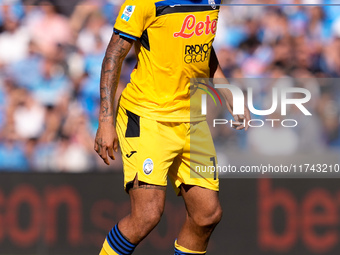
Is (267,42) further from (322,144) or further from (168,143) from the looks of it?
(168,143)

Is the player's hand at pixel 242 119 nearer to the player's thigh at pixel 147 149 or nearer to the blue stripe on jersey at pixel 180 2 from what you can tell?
the player's thigh at pixel 147 149

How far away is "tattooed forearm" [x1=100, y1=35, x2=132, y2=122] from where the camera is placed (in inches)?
135

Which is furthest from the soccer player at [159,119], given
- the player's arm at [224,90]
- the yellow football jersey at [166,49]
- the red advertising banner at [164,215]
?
the red advertising banner at [164,215]

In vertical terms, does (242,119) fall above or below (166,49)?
below

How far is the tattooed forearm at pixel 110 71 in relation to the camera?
3424 millimetres

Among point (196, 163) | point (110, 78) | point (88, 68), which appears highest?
point (110, 78)

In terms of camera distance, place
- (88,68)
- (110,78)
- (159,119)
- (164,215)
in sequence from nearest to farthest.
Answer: (110,78), (159,119), (164,215), (88,68)

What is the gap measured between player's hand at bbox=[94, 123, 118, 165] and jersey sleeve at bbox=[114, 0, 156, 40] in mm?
549

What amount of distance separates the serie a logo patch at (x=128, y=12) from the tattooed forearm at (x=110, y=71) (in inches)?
4.9

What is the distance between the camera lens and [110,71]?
135 inches

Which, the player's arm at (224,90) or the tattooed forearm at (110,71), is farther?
the player's arm at (224,90)

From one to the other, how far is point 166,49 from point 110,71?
360 mm

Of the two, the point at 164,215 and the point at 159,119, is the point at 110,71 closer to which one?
the point at 159,119

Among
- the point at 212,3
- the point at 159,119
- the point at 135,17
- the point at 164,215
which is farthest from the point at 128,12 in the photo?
the point at 164,215
